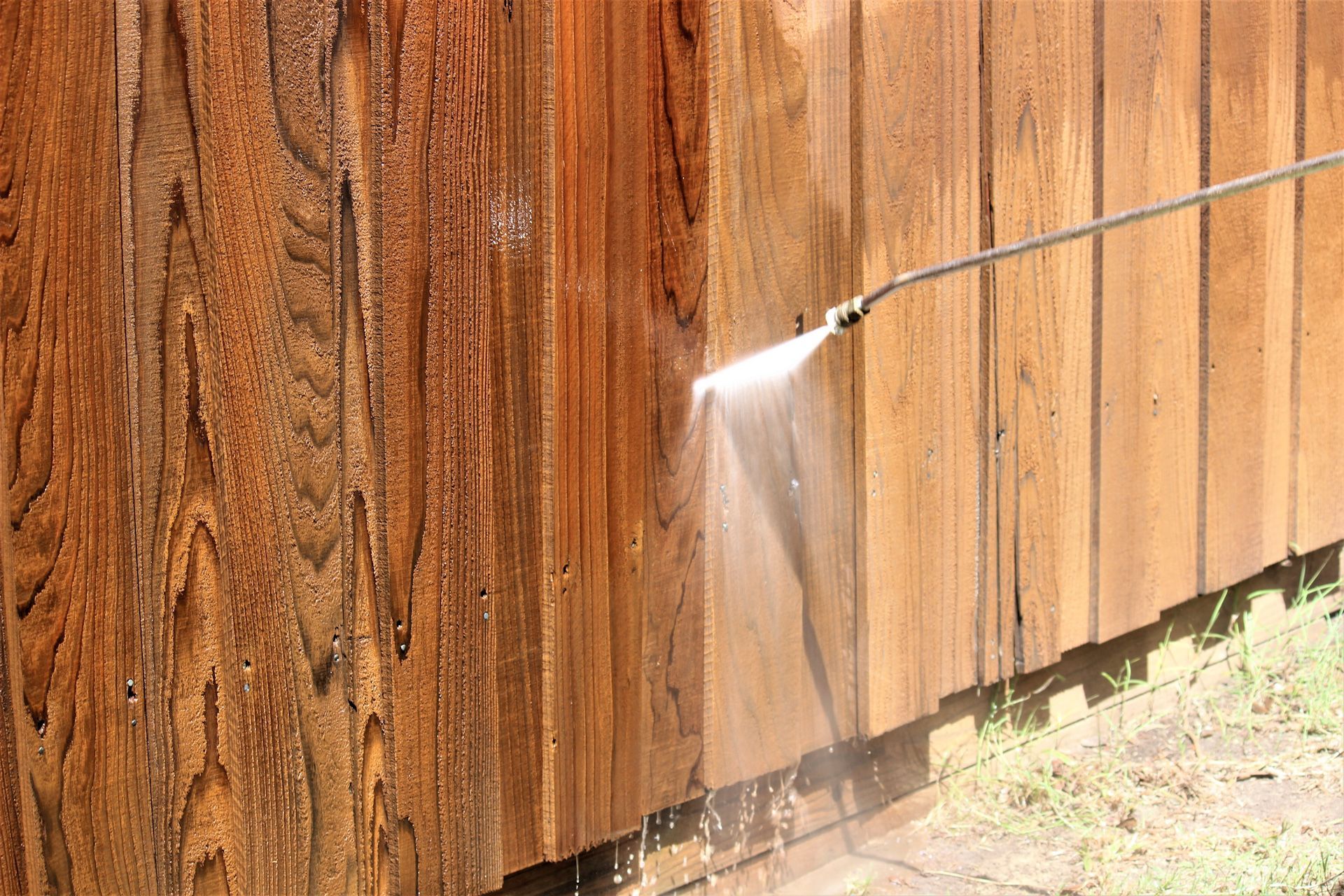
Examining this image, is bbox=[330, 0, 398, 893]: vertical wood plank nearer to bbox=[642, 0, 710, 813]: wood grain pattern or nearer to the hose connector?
bbox=[642, 0, 710, 813]: wood grain pattern

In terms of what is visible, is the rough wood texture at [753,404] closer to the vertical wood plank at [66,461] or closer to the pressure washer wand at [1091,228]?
the pressure washer wand at [1091,228]

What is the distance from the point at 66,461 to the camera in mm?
1641

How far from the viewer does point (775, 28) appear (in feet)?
7.90

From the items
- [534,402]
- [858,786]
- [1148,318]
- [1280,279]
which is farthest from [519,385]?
[1280,279]

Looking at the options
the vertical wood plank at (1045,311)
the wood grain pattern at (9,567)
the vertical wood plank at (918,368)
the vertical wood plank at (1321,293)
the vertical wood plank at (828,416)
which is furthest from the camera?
the vertical wood plank at (1321,293)

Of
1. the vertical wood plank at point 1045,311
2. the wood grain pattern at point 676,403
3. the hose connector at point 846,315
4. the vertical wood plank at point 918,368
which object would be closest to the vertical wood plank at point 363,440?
the wood grain pattern at point 676,403

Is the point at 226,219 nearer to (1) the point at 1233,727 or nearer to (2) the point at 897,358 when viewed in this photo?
(2) the point at 897,358

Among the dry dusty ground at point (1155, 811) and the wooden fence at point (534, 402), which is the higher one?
the wooden fence at point (534, 402)

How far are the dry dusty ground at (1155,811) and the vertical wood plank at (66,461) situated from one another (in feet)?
4.99

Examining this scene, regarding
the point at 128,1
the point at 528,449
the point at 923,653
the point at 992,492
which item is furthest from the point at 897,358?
the point at 128,1

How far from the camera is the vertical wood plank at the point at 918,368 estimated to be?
263 centimetres

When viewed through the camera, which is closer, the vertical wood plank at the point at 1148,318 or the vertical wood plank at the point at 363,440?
the vertical wood plank at the point at 363,440

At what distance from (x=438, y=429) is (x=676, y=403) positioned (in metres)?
0.50

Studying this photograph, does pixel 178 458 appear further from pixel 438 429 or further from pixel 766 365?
pixel 766 365
